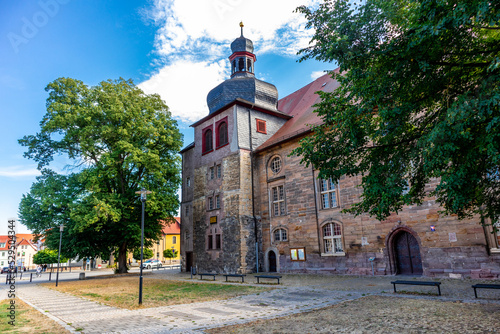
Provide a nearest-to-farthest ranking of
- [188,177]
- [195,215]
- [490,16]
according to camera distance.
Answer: [490,16] < [195,215] < [188,177]

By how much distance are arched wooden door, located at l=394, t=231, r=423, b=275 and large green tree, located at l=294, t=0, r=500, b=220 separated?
380 inches

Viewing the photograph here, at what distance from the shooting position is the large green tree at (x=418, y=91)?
600 cm

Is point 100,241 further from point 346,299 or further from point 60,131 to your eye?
point 346,299

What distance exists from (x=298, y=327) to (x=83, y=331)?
487 centimetres

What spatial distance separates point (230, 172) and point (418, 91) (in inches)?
758

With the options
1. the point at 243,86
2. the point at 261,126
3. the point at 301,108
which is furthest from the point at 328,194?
the point at 243,86

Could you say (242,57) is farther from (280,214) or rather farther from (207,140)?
(280,214)

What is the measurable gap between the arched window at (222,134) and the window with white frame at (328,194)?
954 cm

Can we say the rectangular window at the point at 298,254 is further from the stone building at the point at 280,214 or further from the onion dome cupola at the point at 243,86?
the onion dome cupola at the point at 243,86

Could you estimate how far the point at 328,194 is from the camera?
70.0 ft

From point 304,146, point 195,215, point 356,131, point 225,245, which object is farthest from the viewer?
point 195,215

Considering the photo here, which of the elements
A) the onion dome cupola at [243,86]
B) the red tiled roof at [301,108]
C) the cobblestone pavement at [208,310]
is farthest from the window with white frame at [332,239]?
the onion dome cupola at [243,86]

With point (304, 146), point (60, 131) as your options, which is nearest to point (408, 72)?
point (304, 146)

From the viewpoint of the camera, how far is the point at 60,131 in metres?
26.0
